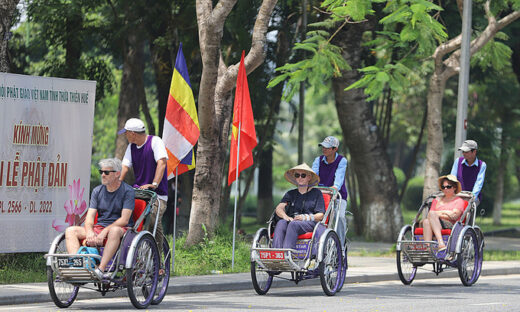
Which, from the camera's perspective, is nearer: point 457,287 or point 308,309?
point 308,309

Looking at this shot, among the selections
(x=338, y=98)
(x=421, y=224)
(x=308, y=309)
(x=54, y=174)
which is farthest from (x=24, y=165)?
(x=338, y=98)

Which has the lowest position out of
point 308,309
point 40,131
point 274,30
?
point 308,309

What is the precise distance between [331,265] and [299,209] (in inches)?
33.0

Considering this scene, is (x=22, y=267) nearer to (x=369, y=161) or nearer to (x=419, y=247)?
(x=419, y=247)

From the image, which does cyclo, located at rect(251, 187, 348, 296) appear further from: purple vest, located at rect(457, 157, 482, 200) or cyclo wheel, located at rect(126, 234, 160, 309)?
purple vest, located at rect(457, 157, 482, 200)

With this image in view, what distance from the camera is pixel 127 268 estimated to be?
10008mm

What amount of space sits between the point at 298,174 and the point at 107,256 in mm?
3420

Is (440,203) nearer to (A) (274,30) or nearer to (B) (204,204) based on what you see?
(B) (204,204)

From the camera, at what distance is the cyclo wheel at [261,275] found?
1223 cm

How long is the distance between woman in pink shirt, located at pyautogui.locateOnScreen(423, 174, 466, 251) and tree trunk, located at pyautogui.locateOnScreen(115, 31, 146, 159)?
1231 centimetres

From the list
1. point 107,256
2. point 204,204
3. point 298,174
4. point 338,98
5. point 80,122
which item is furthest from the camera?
point 338,98

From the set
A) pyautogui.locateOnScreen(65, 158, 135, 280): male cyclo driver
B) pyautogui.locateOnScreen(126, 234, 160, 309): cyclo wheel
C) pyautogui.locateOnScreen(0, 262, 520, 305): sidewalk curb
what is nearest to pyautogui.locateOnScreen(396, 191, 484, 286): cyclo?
pyautogui.locateOnScreen(0, 262, 520, 305): sidewalk curb

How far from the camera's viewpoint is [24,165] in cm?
1306

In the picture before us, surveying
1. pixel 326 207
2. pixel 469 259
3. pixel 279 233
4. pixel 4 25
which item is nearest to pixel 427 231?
pixel 469 259
